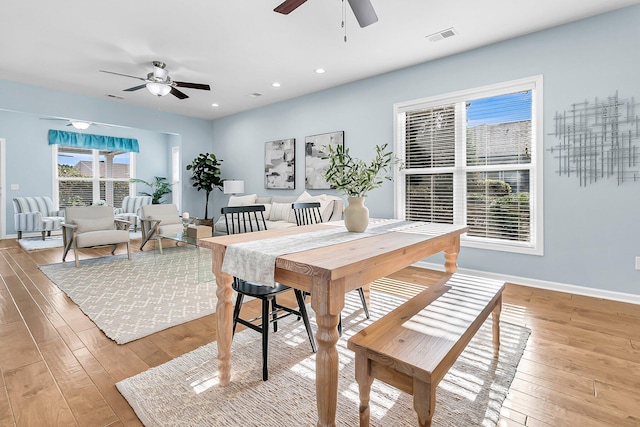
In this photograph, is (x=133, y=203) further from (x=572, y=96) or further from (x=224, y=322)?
(x=572, y=96)

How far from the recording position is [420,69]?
4.22m

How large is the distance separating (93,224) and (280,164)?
10.1ft

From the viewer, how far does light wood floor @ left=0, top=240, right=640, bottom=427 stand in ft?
5.00

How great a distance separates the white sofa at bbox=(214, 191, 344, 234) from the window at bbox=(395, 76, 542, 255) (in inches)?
35.3

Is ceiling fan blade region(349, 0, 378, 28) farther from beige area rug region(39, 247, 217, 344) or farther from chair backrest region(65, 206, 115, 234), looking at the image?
chair backrest region(65, 206, 115, 234)

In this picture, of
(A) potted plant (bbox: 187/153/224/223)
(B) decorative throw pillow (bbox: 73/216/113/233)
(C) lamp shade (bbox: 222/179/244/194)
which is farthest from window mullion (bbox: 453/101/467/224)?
(B) decorative throw pillow (bbox: 73/216/113/233)

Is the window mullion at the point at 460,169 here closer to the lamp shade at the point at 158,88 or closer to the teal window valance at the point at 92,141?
the lamp shade at the point at 158,88

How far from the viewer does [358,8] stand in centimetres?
240

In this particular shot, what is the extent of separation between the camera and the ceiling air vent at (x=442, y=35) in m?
3.34

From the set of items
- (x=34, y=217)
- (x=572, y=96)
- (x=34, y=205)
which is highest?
(x=572, y=96)

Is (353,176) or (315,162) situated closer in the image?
(353,176)

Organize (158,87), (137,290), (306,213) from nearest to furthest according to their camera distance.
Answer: (306,213) → (137,290) → (158,87)

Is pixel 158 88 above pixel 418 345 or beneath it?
above

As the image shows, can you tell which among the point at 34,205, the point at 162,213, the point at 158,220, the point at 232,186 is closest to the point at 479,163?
the point at 232,186
